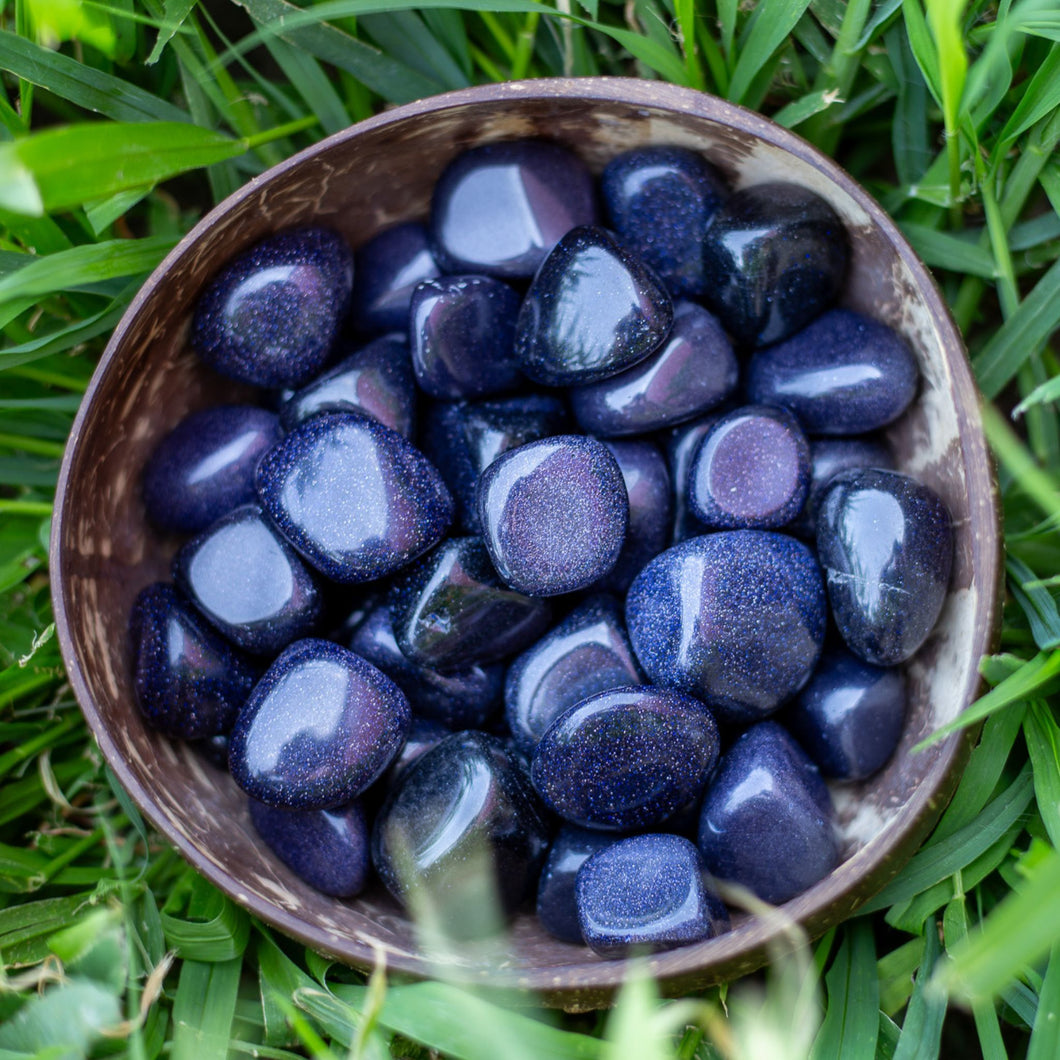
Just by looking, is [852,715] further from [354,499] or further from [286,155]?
[286,155]

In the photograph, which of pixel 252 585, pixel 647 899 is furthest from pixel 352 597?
pixel 647 899

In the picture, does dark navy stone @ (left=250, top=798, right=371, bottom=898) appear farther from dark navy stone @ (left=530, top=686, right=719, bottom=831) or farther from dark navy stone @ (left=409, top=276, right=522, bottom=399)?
dark navy stone @ (left=409, top=276, right=522, bottom=399)

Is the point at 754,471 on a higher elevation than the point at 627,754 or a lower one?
higher

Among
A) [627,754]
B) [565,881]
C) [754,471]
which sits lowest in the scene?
[565,881]

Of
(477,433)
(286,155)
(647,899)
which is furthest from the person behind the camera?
(286,155)

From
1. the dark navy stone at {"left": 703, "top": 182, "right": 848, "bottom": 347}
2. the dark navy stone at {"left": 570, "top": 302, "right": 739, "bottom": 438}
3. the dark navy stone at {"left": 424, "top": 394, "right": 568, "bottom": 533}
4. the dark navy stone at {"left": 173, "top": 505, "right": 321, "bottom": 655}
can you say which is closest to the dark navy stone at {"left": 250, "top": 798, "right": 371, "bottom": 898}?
the dark navy stone at {"left": 173, "top": 505, "right": 321, "bottom": 655}

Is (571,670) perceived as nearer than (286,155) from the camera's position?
Yes

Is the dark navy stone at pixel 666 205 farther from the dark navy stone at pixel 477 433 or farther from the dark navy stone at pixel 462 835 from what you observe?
the dark navy stone at pixel 462 835
